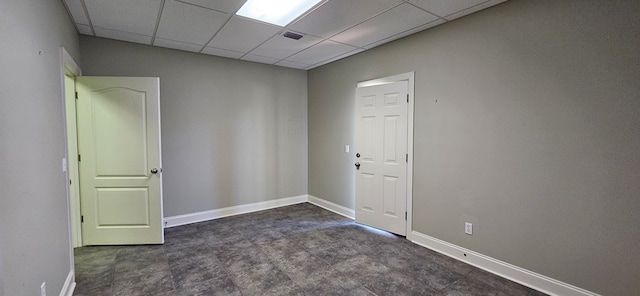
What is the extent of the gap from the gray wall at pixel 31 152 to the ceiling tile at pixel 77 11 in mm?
178

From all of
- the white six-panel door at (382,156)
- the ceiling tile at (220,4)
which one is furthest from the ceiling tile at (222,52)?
the white six-panel door at (382,156)

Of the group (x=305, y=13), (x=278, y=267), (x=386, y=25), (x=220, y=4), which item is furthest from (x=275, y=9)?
(x=278, y=267)

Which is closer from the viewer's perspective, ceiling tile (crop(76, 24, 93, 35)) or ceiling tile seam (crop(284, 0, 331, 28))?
ceiling tile seam (crop(284, 0, 331, 28))

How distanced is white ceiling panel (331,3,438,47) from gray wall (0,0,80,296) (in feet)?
8.62

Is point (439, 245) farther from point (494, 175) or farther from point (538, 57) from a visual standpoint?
point (538, 57)

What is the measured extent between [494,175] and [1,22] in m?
3.57

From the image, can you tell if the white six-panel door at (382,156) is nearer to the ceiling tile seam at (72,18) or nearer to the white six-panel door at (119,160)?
the white six-panel door at (119,160)

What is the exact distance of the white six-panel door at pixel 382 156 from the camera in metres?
3.54

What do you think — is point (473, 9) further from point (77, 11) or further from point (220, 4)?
point (77, 11)

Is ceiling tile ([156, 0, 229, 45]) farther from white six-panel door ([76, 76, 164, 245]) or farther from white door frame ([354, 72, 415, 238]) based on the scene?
white door frame ([354, 72, 415, 238])

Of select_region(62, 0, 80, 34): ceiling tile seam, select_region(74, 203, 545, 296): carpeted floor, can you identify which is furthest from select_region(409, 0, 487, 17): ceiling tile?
select_region(62, 0, 80, 34): ceiling tile seam

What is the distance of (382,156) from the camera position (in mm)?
3793

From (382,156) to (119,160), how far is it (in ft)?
10.5

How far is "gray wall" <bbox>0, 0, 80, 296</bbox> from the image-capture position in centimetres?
138
